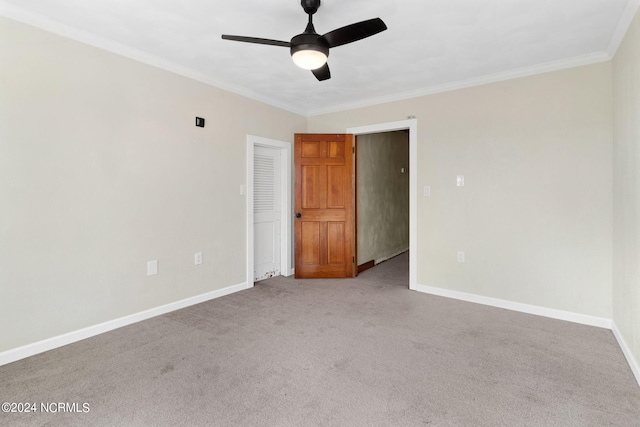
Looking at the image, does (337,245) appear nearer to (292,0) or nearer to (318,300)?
(318,300)

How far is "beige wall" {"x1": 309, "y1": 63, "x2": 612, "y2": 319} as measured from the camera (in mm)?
2893

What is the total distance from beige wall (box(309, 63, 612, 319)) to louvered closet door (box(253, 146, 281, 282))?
6.38 ft

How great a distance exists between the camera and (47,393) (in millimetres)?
1875

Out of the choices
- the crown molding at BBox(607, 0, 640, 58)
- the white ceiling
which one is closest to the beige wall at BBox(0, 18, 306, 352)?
the white ceiling

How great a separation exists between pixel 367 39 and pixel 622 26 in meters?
1.91

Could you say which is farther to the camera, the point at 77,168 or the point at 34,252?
the point at 77,168

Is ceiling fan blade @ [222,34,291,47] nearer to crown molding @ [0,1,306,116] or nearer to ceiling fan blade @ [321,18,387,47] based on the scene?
ceiling fan blade @ [321,18,387,47]

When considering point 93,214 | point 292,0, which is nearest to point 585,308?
point 292,0

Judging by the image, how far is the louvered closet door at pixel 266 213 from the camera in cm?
431

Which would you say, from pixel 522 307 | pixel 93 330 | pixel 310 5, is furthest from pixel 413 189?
pixel 93 330

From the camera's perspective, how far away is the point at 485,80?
3414 mm

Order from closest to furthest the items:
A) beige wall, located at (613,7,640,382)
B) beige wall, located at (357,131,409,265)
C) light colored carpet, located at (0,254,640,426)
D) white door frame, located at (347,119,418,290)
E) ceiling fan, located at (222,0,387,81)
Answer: light colored carpet, located at (0,254,640,426), ceiling fan, located at (222,0,387,81), beige wall, located at (613,7,640,382), white door frame, located at (347,119,418,290), beige wall, located at (357,131,409,265)

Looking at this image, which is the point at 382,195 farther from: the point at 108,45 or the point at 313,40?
the point at 108,45

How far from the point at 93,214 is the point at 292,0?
2320 millimetres
